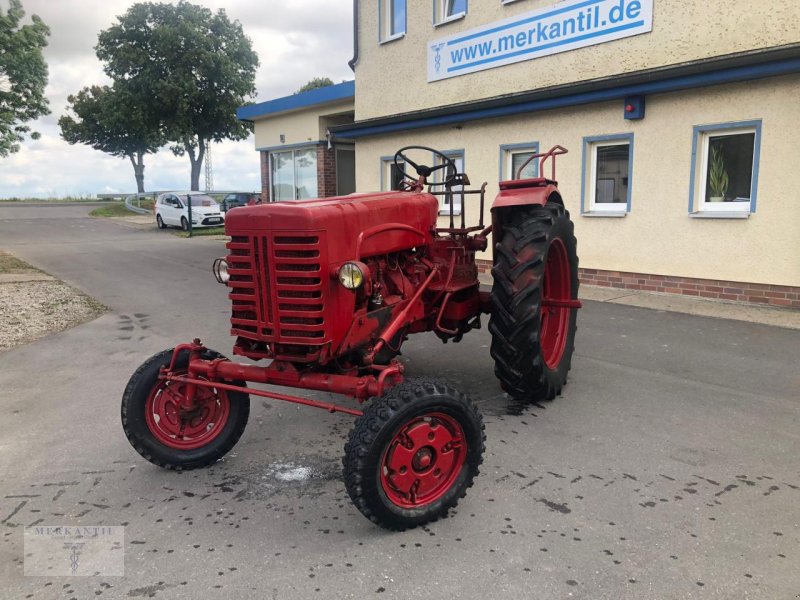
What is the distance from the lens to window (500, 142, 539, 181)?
10.7 meters

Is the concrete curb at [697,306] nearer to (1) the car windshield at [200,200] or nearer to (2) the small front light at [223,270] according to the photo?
(2) the small front light at [223,270]

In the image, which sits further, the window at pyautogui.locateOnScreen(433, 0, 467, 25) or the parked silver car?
the parked silver car

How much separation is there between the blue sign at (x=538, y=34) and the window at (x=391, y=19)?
3.90ft

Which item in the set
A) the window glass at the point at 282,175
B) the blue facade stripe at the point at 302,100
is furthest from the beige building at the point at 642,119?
the window glass at the point at 282,175

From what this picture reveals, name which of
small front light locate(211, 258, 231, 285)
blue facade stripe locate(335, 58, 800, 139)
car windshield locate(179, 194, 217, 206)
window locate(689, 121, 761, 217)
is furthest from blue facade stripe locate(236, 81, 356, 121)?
small front light locate(211, 258, 231, 285)

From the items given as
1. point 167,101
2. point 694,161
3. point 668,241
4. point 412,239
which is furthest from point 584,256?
point 167,101

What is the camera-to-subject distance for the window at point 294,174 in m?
17.2

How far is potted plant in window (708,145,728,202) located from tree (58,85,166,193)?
31.0 meters

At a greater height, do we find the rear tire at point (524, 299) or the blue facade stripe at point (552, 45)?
the blue facade stripe at point (552, 45)

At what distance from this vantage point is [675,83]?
8.35 meters

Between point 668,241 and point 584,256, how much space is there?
1.42 m

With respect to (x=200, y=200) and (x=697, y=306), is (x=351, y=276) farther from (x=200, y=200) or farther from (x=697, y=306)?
(x=200, y=200)

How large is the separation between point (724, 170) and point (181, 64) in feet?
103

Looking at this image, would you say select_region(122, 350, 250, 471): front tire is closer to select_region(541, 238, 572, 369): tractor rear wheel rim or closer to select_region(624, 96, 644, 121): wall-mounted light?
select_region(541, 238, 572, 369): tractor rear wheel rim
